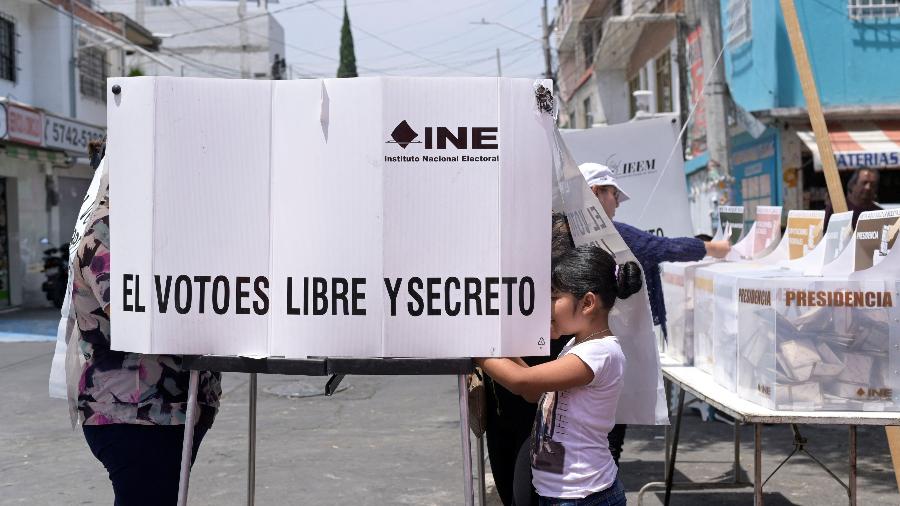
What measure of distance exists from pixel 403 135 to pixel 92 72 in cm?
2642

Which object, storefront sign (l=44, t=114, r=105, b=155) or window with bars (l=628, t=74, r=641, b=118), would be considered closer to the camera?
storefront sign (l=44, t=114, r=105, b=155)

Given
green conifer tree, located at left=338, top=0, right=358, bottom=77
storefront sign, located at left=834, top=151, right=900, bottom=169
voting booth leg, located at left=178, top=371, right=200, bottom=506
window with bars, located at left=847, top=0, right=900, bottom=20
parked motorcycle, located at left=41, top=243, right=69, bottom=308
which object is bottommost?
parked motorcycle, located at left=41, top=243, right=69, bottom=308

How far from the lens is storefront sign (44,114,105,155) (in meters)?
20.5

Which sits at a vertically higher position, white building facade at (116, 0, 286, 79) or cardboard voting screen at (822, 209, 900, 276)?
white building facade at (116, 0, 286, 79)

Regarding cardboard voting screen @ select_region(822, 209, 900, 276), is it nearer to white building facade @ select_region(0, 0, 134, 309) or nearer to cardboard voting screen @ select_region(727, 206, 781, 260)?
cardboard voting screen @ select_region(727, 206, 781, 260)

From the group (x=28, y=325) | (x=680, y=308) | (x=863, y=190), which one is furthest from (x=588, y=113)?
(x=680, y=308)

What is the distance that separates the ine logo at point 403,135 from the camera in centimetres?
290

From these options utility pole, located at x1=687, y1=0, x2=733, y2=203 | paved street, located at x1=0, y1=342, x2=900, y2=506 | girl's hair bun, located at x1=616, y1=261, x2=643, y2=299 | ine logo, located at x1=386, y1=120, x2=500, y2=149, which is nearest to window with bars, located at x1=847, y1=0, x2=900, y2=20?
utility pole, located at x1=687, y1=0, x2=733, y2=203

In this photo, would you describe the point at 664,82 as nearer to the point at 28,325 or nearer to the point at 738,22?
the point at 738,22

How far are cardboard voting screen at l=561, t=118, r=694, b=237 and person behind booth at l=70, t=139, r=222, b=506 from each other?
5573mm

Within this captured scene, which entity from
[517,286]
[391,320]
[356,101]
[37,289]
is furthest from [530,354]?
[37,289]

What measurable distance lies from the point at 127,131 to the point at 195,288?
50cm

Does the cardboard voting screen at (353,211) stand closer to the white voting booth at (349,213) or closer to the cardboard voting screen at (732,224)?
the white voting booth at (349,213)

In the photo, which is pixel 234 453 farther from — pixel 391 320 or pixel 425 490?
pixel 391 320
